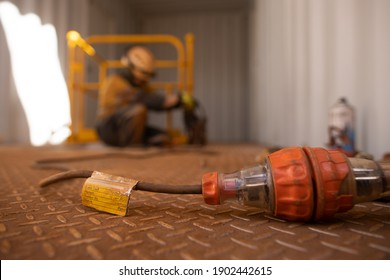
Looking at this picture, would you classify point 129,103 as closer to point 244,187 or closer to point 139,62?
point 139,62

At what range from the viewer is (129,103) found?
321 cm

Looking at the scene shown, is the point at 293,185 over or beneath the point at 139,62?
beneath

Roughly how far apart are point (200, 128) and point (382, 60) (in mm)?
2360

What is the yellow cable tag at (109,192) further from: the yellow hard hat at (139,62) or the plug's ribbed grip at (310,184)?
the yellow hard hat at (139,62)

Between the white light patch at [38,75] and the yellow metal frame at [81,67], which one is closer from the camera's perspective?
the yellow metal frame at [81,67]

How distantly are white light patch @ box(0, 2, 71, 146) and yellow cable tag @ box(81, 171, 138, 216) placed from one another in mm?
3584

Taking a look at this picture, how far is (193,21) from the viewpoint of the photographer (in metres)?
6.77

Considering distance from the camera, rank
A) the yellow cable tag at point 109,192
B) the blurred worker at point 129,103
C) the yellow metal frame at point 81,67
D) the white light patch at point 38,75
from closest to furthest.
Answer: the yellow cable tag at point 109,192
the blurred worker at point 129,103
the yellow metal frame at point 81,67
the white light patch at point 38,75

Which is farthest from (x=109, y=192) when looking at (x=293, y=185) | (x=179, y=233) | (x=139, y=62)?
(x=139, y=62)

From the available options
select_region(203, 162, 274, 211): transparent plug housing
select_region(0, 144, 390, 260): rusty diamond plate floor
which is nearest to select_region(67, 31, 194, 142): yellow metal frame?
select_region(0, 144, 390, 260): rusty diamond plate floor

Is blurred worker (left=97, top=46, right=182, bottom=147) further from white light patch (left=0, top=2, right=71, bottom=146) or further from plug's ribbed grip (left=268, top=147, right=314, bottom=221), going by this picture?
plug's ribbed grip (left=268, top=147, right=314, bottom=221)

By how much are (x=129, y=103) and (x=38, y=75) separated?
1.83 meters

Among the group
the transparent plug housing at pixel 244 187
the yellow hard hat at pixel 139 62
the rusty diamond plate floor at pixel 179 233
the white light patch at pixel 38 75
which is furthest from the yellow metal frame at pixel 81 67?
the transparent plug housing at pixel 244 187

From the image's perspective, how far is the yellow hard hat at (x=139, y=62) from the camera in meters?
3.23
